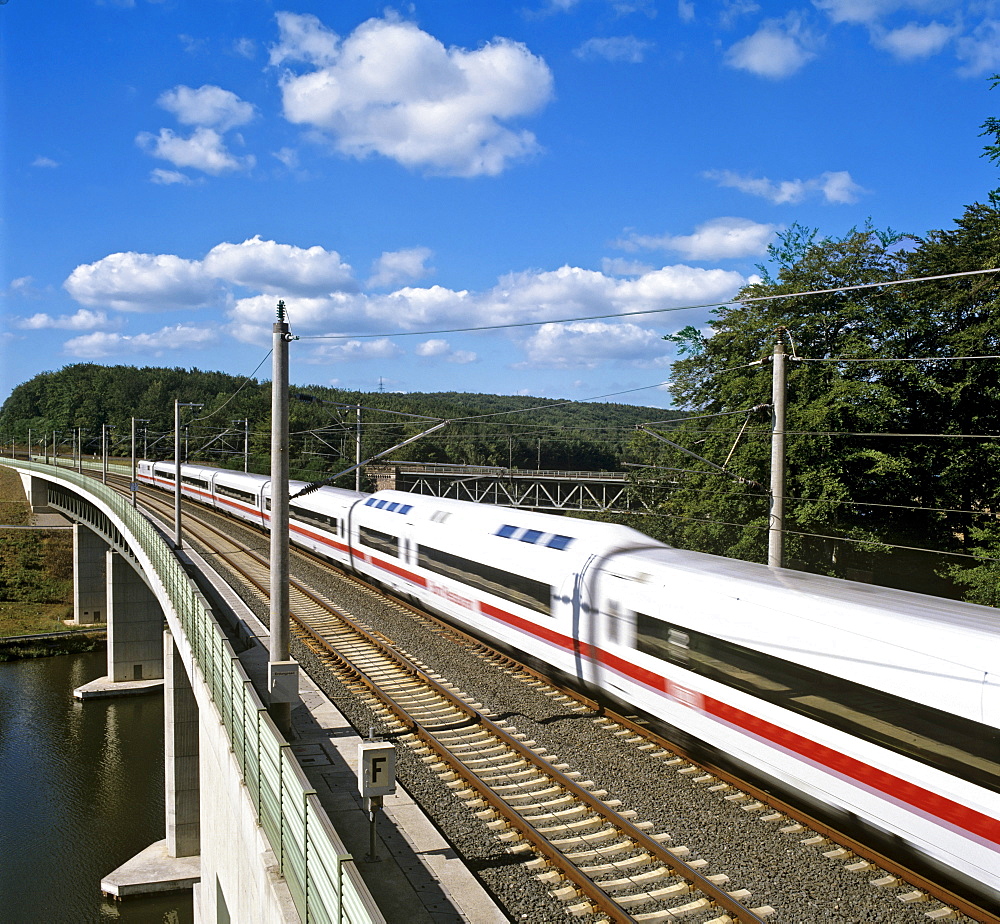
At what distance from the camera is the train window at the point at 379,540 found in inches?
873

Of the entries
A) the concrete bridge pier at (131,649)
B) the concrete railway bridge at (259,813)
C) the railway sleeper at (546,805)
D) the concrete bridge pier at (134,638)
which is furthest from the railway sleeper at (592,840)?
the concrete bridge pier at (134,638)

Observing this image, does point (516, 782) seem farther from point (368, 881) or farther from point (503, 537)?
Answer: point (503, 537)

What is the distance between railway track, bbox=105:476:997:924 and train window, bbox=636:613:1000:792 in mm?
1278

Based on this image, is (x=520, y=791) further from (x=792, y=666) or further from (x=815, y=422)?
(x=815, y=422)

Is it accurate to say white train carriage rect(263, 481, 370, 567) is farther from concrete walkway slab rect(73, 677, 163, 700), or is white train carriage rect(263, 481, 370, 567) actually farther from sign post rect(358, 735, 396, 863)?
sign post rect(358, 735, 396, 863)

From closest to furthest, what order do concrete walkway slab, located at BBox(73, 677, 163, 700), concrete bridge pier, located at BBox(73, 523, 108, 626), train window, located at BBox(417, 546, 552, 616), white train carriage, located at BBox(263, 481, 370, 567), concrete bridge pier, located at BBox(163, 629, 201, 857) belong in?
train window, located at BBox(417, 546, 552, 616), concrete bridge pier, located at BBox(163, 629, 201, 857), white train carriage, located at BBox(263, 481, 370, 567), concrete walkway slab, located at BBox(73, 677, 163, 700), concrete bridge pier, located at BBox(73, 523, 108, 626)

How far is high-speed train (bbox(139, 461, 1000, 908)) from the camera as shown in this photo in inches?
294

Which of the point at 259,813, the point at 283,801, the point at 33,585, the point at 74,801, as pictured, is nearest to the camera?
the point at 283,801

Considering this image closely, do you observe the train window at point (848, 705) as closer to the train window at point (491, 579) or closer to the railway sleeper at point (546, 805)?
the railway sleeper at point (546, 805)

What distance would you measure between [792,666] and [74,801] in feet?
86.4

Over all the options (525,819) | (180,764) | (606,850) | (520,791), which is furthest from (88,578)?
(606,850)

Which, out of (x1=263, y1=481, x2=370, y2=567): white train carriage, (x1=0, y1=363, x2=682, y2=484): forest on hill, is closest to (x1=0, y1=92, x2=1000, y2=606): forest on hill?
(x1=263, y1=481, x2=370, y2=567): white train carriage

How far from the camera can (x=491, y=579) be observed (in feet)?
54.5

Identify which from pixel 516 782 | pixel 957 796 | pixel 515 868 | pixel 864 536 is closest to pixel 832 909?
pixel 957 796
